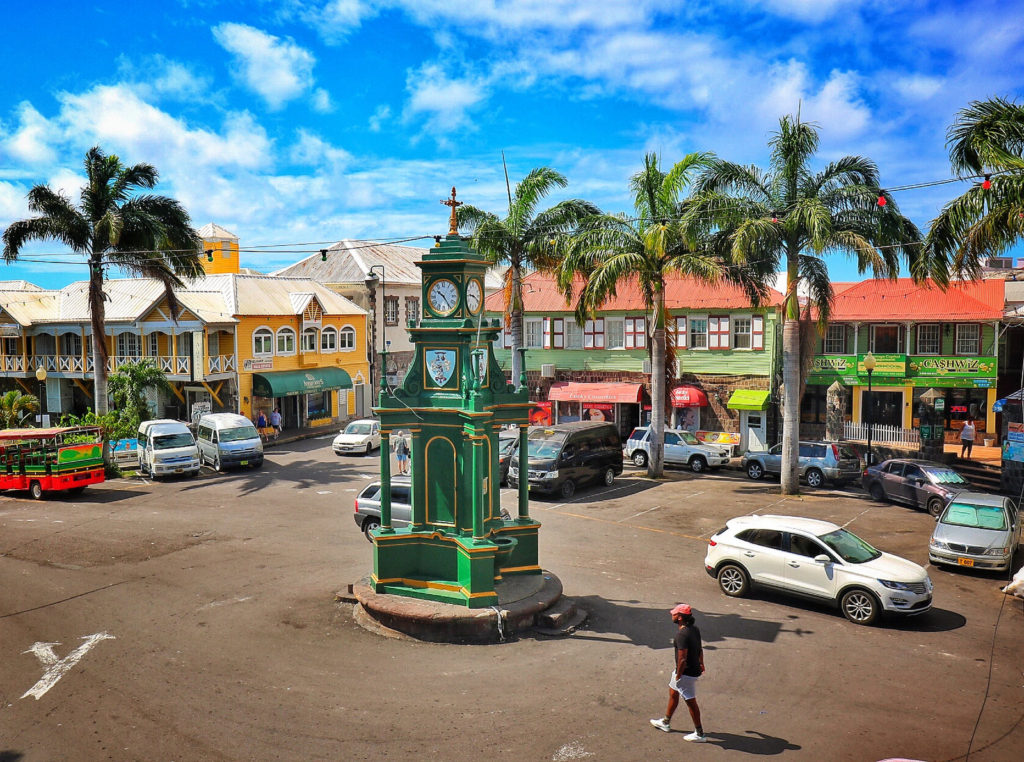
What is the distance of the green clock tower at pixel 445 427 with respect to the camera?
43.8 feet

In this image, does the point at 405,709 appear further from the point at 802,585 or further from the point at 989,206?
the point at 989,206

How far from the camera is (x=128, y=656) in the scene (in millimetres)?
11641

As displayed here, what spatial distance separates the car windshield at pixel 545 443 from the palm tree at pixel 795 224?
6.87 metres

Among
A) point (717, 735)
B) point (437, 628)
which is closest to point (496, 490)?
point (437, 628)

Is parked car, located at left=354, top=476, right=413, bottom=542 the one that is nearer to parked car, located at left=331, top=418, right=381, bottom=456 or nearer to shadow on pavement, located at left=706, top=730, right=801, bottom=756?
shadow on pavement, located at left=706, top=730, right=801, bottom=756

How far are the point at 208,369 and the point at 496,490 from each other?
26.1m

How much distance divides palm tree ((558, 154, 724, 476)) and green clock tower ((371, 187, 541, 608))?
481 inches

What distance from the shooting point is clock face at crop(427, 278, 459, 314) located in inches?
535

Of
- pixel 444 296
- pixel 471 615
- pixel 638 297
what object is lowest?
pixel 471 615

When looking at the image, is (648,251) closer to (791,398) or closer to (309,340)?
(791,398)

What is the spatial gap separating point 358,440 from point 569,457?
11.3 meters

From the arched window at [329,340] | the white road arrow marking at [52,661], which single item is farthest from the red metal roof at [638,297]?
the white road arrow marking at [52,661]

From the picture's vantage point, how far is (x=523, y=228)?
1123 inches

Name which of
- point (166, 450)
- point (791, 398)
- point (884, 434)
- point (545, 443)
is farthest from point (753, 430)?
point (166, 450)
